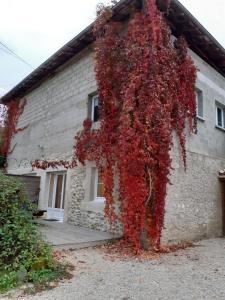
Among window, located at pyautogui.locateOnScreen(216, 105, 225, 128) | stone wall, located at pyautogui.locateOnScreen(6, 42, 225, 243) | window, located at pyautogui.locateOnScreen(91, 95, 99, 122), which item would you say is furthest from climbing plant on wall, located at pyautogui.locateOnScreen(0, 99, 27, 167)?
window, located at pyautogui.locateOnScreen(216, 105, 225, 128)

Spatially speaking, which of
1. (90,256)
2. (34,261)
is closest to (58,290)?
(34,261)

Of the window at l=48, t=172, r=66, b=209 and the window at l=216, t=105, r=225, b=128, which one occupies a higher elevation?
the window at l=216, t=105, r=225, b=128

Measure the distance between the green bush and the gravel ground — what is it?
43 centimetres

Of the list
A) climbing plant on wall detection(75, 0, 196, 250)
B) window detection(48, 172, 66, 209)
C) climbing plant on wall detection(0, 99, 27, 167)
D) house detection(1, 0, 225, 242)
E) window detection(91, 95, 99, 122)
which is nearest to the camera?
climbing plant on wall detection(75, 0, 196, 250)

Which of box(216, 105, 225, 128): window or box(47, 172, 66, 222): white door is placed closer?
box(47, 172, 66, 222): white door

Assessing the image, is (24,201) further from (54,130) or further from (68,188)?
(54,130)

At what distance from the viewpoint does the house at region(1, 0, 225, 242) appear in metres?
8.38

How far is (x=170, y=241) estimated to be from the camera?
7684 mm

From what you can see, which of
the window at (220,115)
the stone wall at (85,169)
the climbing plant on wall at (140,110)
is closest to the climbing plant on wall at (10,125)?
the stone wall at (85,169)

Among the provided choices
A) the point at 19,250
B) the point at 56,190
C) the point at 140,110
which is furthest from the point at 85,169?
the point at 19,250

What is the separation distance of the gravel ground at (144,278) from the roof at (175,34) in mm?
6592

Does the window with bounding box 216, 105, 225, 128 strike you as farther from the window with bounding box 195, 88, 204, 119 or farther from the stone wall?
the window with bounding box 195, 88, 204, 119

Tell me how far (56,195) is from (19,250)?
6.41 metres

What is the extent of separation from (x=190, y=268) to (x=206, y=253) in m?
1.66
